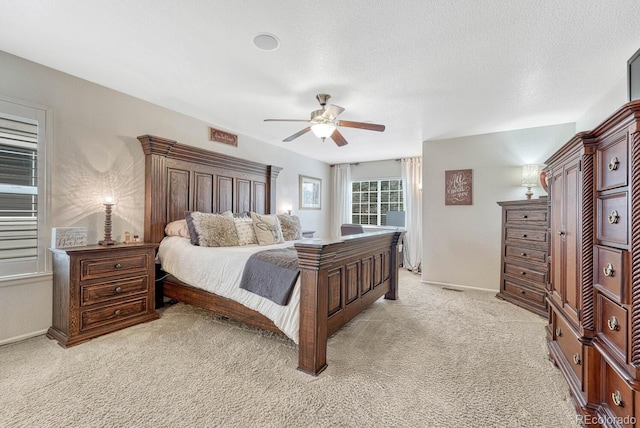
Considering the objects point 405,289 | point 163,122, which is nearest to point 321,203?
point 405,289

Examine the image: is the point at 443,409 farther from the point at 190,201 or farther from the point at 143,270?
the point at 190,201

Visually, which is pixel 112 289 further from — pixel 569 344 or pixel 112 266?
pixel 569 344

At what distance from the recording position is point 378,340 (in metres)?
2.52

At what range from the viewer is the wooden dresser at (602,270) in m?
1.21

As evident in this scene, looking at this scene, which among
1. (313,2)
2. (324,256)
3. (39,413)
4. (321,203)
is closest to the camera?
(39,413)

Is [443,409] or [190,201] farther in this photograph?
[190,201]

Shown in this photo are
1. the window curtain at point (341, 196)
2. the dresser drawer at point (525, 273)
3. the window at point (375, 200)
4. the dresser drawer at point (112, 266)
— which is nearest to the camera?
the dresser drawer at point (112, 266)

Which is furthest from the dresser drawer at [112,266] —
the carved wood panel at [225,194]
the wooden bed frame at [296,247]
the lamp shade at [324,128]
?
the lamp shade at [324,128]

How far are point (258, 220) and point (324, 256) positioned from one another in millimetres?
1963

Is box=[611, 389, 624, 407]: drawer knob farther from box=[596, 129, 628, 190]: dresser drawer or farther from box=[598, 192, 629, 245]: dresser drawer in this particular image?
box=[596, 129, 628, 190]: dresser drawer

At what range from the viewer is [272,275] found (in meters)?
2.27

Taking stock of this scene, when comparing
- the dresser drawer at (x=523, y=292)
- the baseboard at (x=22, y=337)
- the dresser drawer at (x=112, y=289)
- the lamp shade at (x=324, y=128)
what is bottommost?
the baseboard at (x=22, y=337)

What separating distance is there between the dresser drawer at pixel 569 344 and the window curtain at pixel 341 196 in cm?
502

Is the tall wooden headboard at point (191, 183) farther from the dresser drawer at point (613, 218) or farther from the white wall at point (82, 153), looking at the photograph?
the dresser drawer at point (613, 218)
